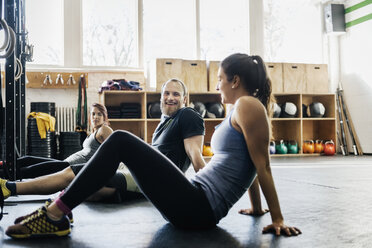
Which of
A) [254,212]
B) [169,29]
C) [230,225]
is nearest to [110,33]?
[169,29]

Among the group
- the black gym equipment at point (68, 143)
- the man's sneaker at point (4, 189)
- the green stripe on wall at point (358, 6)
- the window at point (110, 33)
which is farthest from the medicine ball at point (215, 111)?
the man's sneaker at point (4, 189)

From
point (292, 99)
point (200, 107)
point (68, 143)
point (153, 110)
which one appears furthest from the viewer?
point (292, 99)

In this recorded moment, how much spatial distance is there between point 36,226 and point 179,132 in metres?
1.15

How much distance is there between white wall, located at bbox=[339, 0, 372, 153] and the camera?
7941 mm

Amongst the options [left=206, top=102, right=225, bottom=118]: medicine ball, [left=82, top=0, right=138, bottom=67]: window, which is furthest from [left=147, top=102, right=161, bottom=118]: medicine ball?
[left=82, top=0, right=138, bottom=67]: window

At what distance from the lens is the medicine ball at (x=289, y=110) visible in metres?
7.97

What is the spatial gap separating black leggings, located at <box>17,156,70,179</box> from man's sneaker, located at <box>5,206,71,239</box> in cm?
167

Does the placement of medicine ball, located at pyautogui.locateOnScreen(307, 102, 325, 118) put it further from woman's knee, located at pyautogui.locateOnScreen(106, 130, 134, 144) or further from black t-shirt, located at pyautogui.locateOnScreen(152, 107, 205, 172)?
woman's knee, located at pyautogui.locateOnScreen(106, 130, 134, 144)

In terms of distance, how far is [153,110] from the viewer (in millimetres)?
Answer: 7426

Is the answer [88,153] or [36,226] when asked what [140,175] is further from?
[88,153]

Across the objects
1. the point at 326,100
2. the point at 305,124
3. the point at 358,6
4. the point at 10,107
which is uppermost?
the point at 358,6

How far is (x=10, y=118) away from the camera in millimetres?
2945

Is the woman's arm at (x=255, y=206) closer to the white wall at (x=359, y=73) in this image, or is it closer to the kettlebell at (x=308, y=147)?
the kettlebell at (x=308, y=147)

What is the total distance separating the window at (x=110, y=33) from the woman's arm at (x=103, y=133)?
4.69 metres
